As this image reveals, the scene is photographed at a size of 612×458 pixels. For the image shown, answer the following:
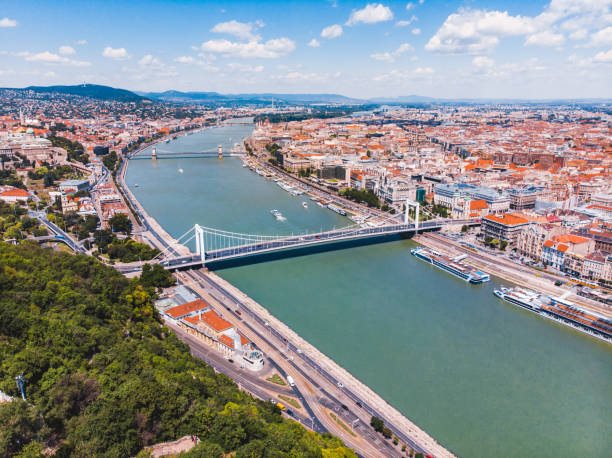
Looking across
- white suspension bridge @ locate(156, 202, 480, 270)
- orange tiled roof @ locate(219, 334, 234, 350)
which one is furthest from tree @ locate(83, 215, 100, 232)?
orange tiled roof @ locate(219, 334, 234, 350)

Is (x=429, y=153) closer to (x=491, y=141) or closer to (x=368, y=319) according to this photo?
(x=491, y=141)

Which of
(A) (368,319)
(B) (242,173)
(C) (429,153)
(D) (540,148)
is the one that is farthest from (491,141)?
(A) (368,319)

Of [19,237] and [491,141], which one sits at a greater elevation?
[491,141]

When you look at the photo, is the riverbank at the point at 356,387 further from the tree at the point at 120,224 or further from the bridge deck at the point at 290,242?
the tree at the point at 120,224

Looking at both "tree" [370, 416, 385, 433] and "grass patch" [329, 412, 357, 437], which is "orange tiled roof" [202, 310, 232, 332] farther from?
"tree" [370, 416, 385, 433]

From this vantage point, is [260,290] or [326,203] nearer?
[260,290]

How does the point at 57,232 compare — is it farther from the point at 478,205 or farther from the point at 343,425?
the point at 478,205
